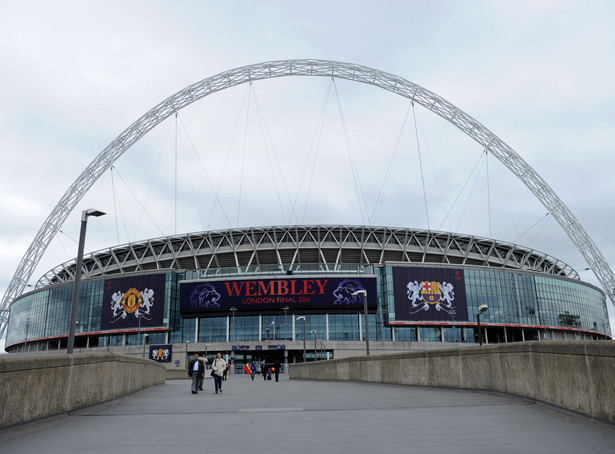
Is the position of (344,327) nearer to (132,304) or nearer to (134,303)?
(134,303)

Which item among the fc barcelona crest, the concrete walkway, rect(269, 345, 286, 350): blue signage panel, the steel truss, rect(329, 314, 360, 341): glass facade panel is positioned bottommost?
the concrete walkway

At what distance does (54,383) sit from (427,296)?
78155mm

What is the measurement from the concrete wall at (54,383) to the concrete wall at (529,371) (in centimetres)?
972

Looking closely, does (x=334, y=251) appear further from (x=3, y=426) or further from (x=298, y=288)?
(x=3, y=426)

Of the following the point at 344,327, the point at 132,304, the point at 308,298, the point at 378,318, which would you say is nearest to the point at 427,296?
the point at 378,318

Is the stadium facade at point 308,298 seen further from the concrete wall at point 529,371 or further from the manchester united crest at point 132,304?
the concrete wall at point 529,371

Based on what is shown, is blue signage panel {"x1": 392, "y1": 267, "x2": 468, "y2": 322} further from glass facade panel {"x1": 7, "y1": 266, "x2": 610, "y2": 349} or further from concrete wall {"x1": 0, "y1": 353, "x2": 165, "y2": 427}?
concrete wall {"x1": 0, "y1": 353, "x2": 165, "y2": 427}

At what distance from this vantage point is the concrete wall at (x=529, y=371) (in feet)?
25.9

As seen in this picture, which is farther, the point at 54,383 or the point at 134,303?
the point at 134,303

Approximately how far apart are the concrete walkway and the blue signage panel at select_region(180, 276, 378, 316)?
233 feet

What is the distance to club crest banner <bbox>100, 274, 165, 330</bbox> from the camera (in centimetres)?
8638

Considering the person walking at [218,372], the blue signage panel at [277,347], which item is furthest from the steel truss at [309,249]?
the person walking at [218,372]

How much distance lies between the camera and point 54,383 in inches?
421

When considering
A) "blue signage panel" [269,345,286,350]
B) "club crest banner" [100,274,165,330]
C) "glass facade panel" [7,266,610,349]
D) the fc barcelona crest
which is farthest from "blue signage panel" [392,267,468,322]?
"club crest banner" [100,274,165,330]
